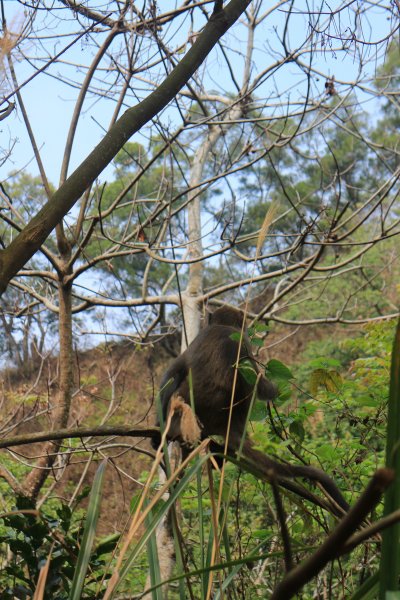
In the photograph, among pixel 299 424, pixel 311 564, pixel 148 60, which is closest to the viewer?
pixel 311 564

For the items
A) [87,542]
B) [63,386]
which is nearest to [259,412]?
[87,542]

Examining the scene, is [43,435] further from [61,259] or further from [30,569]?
[61,259]

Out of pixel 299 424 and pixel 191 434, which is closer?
pixel 191 434

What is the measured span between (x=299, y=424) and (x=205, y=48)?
1.42m

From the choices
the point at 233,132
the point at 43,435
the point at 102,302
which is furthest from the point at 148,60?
the point at 233,132

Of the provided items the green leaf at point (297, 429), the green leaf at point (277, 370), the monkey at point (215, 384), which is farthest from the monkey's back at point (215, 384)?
the green leaf at point (277, 370)

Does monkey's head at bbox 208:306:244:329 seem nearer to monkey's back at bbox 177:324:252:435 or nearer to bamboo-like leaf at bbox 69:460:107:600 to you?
monkey's back at bbox 177:324:252:435

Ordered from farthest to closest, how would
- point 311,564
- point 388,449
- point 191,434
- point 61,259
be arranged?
1. point 61,259
2. point 191,434
3. point 388,449
4. point 311,564

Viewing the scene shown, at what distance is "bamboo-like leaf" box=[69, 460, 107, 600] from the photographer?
1.15m

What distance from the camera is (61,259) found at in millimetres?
5316

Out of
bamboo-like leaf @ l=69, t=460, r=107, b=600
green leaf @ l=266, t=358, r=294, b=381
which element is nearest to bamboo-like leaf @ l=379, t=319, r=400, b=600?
bamboo-like leaf @ l=69, t=460, r=107, b=600

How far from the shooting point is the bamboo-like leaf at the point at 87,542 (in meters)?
1.15

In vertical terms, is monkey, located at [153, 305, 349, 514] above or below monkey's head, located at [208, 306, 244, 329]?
below

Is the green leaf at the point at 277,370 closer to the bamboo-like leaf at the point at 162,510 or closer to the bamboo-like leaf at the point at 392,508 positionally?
the bamboo-like leaf at the point at 162,510
